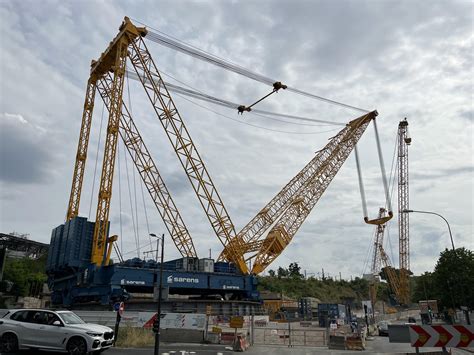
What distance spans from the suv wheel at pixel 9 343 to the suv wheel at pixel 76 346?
199 cm

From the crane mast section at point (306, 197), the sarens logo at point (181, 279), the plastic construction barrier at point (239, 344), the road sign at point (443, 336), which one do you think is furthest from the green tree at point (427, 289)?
the road sign at point (443, 336)

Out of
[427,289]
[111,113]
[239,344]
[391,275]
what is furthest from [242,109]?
[391,275]

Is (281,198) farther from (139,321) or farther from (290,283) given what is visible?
A: (290,283)

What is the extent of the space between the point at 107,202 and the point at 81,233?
365 cm

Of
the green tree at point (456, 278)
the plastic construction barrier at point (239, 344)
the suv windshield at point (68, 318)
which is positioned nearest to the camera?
the suv windshield at point (68, 318)

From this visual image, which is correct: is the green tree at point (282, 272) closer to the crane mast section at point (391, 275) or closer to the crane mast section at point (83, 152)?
the crane mast section at point (391, 275)

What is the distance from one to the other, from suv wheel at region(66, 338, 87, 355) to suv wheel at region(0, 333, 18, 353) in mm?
1987

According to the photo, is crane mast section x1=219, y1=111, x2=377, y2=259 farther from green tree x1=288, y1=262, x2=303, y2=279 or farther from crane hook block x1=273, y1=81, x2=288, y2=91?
green tree x1=288, y1=262, x2=303, y2=279

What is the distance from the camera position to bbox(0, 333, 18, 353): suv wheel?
46.1ft

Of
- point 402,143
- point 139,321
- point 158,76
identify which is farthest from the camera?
point 402,143

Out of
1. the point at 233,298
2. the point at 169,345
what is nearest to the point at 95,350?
the point at 169,345

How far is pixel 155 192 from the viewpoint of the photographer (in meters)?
49.7

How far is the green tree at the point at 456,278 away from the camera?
171 ft

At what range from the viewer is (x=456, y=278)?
173 ft
